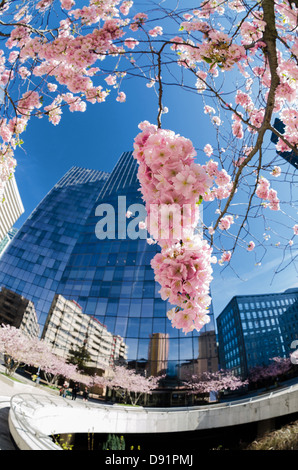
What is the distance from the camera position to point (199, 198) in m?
1.55

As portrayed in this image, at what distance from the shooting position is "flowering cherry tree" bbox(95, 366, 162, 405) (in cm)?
2255

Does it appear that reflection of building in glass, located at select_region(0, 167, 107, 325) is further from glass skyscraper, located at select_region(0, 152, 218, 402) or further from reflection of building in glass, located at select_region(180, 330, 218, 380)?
reflection of building in glass, located at select_region(180, 330, 218, 380)

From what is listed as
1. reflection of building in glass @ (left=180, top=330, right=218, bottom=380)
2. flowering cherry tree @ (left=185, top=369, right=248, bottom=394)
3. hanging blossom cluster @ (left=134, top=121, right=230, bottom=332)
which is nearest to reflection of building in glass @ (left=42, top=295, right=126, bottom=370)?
reflection of building in glass @ (left=180, top=330, right=218, bottom=380)

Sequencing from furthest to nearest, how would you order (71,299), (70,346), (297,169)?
(71,299), (70,346), (297,169)

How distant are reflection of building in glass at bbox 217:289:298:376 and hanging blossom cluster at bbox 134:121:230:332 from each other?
78321 mm

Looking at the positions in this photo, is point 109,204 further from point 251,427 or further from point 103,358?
point 251,427

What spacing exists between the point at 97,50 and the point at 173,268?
319 cm

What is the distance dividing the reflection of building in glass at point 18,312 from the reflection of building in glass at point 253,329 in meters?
55.9

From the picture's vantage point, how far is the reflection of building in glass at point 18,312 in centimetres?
3331

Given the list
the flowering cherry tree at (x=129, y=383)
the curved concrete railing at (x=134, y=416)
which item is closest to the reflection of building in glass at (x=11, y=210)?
the flowering cherry tree at (x=129, y=383)

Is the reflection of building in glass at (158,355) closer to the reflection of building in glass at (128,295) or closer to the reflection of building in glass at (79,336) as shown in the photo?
the reflection of building in glass at (128,295)

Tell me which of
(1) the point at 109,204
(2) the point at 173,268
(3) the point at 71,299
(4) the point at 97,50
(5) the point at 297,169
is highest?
(1) the point at 109,204

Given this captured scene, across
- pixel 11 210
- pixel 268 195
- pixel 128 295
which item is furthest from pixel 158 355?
pixel 11 210

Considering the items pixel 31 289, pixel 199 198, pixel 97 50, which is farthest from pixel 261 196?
pixel 31 289
